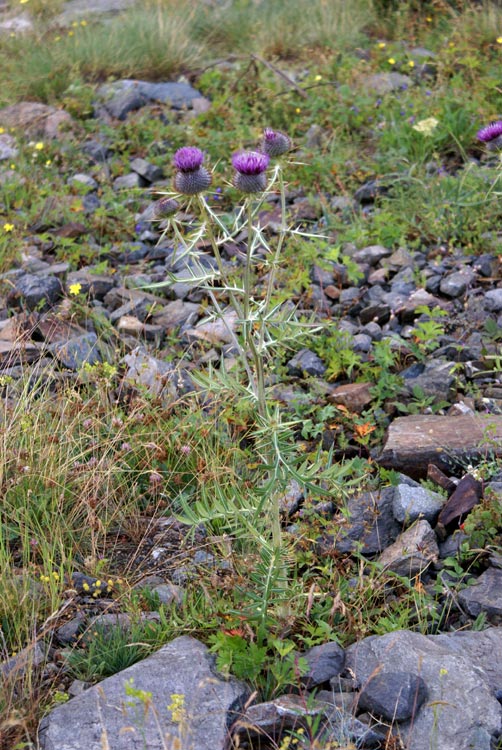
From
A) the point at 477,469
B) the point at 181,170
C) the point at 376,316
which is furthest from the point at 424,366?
the point at 181,170

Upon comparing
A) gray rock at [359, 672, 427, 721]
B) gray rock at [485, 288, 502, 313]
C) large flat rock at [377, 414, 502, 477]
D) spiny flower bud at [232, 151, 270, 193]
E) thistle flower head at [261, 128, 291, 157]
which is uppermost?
spiny flower bud at [232, 151, 270, 193]

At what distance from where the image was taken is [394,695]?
2.29 m

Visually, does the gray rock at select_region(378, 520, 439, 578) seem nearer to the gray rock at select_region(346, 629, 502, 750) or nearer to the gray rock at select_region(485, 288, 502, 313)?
the gray rock at select_region(346, 629, 502, 750)

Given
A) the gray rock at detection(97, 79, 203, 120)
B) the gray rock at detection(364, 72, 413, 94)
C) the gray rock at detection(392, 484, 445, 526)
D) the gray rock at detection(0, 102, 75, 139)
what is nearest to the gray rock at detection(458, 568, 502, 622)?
the gray rock at detection(392, 484, 445, 526)

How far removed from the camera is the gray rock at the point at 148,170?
625 centimetres

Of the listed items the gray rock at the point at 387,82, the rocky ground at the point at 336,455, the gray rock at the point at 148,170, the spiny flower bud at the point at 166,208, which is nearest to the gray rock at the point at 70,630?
the rocky ground at the point at 336,455

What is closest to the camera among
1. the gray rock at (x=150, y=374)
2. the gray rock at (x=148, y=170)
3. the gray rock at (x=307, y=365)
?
the gray rock at (x=150, y=374)

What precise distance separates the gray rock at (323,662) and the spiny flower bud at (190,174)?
1441 millimetres

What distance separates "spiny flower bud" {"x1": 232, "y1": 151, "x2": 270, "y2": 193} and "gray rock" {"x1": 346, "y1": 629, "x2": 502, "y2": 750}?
4.53 ft

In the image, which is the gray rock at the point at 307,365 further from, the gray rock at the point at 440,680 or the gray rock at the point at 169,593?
the gray rock at the point at 440,680

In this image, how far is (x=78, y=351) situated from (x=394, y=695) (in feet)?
7.85

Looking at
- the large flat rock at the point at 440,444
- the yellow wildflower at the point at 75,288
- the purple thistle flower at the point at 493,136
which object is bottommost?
the large flat rock at the point at 440,444

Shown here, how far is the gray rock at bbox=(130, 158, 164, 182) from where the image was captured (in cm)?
625

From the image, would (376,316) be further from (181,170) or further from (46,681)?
(46,681)
